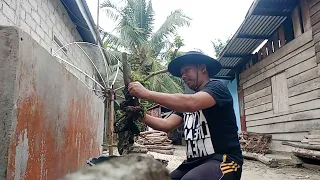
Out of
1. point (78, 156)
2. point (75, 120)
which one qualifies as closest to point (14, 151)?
point (75, 120)

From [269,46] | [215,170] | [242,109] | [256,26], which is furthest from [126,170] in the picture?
[242,109]

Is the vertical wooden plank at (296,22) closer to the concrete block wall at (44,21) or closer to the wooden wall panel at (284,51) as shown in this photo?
the wooden wall panel at (284,51)

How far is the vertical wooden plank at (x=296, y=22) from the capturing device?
275 inches

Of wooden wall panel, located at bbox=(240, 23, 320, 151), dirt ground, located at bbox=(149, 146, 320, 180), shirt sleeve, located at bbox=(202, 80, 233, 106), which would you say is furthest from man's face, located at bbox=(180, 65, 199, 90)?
wooden wall panel, located at bbox=(240, 23, 320, 151)

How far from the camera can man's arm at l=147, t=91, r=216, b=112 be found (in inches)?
81.2

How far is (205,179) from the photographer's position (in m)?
1.87

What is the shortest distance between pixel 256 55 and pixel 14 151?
890cm

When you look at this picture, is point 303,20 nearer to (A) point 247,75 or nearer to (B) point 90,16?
(A) point 247,75

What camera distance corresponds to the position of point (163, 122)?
2.74 meters

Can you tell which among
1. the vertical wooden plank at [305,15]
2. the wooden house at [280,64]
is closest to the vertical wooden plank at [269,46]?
the wooden house at [280,64]

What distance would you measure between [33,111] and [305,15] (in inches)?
259

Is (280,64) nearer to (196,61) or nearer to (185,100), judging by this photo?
(196,61)

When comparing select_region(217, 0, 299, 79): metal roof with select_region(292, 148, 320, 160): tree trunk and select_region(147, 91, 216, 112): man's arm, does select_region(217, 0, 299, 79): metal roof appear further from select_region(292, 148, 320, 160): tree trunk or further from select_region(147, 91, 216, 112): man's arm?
select_region(147, 91, 216, 112): man's arm

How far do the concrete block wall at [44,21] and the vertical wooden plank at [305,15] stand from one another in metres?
5.25
